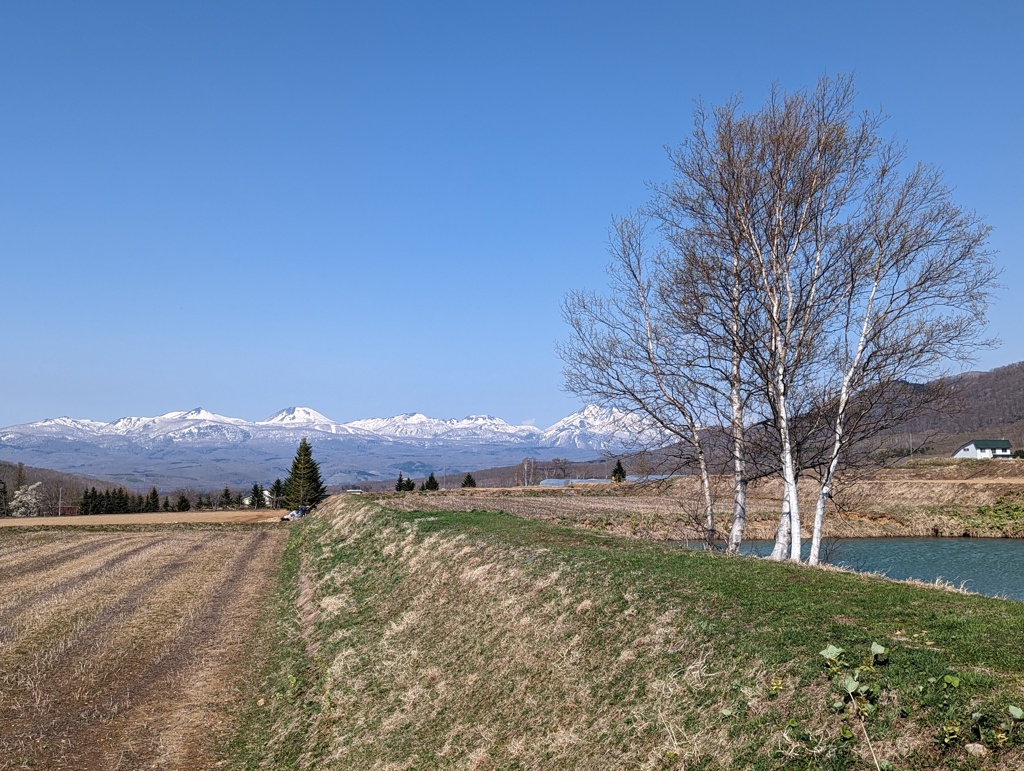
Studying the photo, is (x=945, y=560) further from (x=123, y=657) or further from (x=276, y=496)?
(x=276, y=496)

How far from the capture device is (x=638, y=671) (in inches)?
408

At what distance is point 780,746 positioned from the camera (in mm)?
7609

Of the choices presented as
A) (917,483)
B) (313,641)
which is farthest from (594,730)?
(917,483)

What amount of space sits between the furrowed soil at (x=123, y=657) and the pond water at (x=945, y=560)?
17731mm

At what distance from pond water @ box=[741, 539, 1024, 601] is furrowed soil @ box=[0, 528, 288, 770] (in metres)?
17.7

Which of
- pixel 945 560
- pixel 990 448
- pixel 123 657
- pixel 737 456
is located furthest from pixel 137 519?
pixel 990 448

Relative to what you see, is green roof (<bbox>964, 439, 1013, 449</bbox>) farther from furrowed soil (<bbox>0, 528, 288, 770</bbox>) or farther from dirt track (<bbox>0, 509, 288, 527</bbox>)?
furrowed soil (<bbox>0, 528, 288, 770</bbox>)

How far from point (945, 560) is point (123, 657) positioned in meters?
35.3

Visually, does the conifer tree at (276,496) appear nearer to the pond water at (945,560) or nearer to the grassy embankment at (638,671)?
the pond water at (945,560)

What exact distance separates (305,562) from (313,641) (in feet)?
47.9

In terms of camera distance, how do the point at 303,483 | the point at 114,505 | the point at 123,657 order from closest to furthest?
the point at 123,657 < the point at 303,483 < the point at 114,505

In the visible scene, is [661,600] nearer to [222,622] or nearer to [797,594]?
[797,594]

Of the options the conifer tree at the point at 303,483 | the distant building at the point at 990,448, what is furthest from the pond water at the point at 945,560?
the distant building at the point at 990,448

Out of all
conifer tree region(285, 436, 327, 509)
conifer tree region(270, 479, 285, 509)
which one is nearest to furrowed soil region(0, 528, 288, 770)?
conifer tree region(285, 436, 327, 509)
